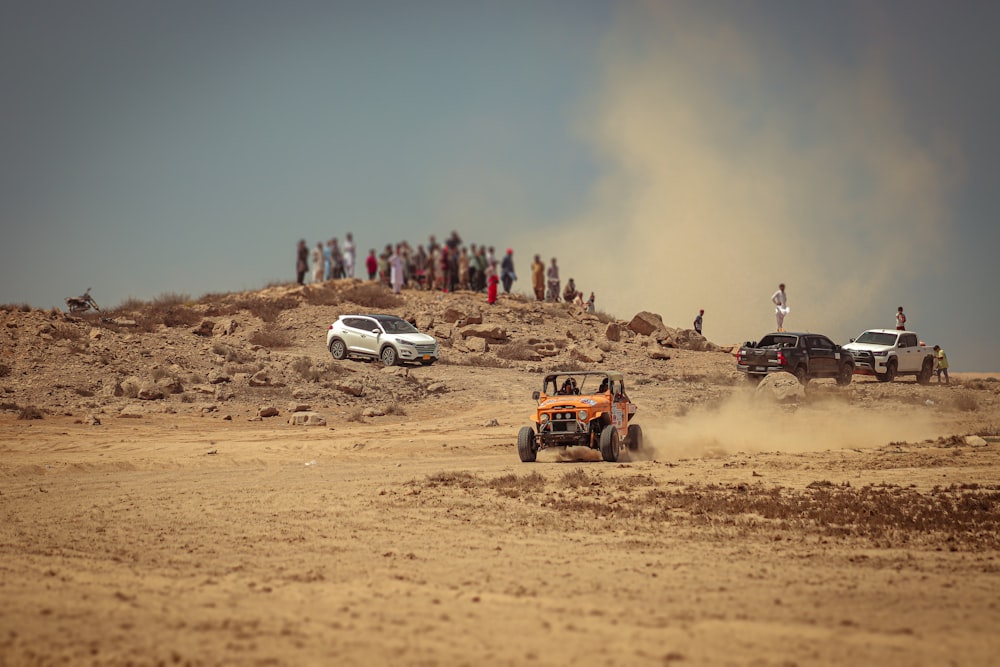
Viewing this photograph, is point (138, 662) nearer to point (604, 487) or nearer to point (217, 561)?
point (217, 561)

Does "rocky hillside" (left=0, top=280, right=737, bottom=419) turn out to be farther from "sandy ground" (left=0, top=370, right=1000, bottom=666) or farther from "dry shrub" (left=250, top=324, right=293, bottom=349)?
"sandy ground" (left=0, top=370, right=1000, bottom=666)

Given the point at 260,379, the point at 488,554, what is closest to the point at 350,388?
the point at 260,379

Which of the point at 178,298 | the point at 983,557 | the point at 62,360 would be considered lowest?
the point at 983,557

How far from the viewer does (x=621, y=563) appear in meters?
10.5

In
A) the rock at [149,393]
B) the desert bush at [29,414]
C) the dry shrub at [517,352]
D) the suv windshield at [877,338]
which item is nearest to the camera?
the desert bush at [29,414]

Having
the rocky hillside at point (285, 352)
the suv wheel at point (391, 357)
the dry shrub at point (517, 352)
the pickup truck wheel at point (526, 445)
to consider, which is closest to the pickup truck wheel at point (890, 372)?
the rocky hillside at point (285, 352)

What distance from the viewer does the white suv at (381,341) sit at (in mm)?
35344

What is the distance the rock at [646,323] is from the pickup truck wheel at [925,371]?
1229 centimetres

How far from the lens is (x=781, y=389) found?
29312 mm

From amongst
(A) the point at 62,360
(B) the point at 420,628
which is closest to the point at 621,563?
(B) the point at 420,628

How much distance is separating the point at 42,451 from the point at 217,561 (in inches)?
487

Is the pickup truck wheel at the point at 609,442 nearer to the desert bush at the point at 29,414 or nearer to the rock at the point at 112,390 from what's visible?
the desert bush at the point at 29,414

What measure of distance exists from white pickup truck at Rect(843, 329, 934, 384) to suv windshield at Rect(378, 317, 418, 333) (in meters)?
15.9

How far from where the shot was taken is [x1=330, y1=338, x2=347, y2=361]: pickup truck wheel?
36625 mm
